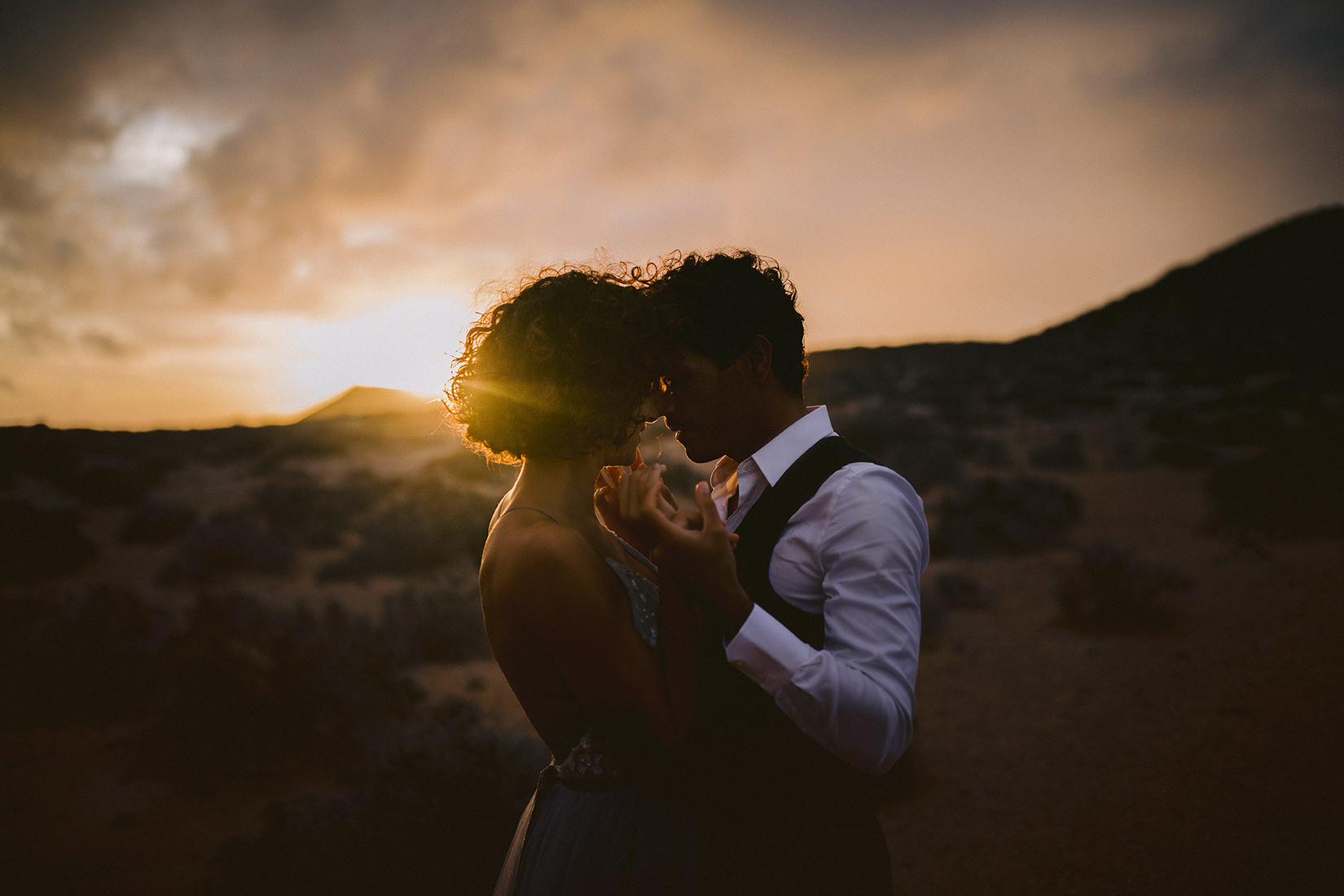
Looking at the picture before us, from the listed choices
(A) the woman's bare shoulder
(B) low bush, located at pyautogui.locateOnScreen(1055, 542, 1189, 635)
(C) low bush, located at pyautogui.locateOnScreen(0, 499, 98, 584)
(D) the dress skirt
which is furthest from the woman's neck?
(C) low bush, located at pyautogui.locateOnScreen(0, 499, 98, 584)

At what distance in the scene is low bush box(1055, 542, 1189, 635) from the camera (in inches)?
284

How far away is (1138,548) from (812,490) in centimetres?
1093

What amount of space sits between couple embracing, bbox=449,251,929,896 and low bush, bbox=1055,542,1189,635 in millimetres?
7398

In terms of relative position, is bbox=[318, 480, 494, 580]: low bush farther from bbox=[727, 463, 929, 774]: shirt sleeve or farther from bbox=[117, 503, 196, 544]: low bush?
bbox=[727, 463, 929, 774]: shirt sleeve

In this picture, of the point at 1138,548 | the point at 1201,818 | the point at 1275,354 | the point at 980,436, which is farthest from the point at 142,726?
the point at 1275,354

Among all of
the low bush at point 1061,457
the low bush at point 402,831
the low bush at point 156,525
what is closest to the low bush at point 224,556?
the low bush at point 156,525

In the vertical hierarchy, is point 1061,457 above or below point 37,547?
below

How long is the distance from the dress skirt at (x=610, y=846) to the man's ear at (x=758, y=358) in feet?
4.32

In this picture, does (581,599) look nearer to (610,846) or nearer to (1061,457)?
(610,846)

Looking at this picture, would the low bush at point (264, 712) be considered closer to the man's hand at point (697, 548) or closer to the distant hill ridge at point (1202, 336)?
the man's hand at point (697, 548)

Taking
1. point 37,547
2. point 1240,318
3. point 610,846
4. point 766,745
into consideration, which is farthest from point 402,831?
point 1240,318

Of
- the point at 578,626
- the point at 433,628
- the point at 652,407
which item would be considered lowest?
the point at 433,628

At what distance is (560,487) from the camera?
177cm

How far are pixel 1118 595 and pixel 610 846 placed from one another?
26.4 ft
